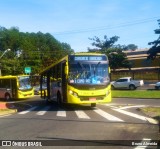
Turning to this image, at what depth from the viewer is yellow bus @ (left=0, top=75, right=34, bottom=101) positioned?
120 feet

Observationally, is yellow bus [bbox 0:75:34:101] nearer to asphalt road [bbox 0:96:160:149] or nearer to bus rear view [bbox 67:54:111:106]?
bus rear view [bbox 67:54:111:106]

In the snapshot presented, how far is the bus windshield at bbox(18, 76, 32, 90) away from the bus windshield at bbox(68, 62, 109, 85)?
17.2 metres

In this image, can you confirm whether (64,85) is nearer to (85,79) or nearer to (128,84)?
(85,79)

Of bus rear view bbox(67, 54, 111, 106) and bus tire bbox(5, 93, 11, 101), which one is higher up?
bus rear view bbox(67, 54, 111, 106)

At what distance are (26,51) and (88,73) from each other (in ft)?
237

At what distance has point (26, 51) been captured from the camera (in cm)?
9106

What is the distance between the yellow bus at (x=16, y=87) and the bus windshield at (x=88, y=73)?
17.1 metres

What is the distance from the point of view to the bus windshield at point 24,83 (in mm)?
36656

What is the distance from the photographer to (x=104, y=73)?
20.5 m

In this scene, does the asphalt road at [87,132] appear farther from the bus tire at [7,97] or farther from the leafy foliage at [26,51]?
the leafy foliage at [26,51]

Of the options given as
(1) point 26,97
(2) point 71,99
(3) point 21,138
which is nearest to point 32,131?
(3) point 21,138

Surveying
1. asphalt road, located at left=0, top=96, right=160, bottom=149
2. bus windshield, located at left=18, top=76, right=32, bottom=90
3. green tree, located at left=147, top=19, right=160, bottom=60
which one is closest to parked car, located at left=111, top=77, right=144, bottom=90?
green tree, located at left=147, top=19, right=160, bottom=60

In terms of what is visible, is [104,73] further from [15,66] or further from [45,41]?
[45,41]

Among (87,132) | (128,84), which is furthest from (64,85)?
(128,84)
